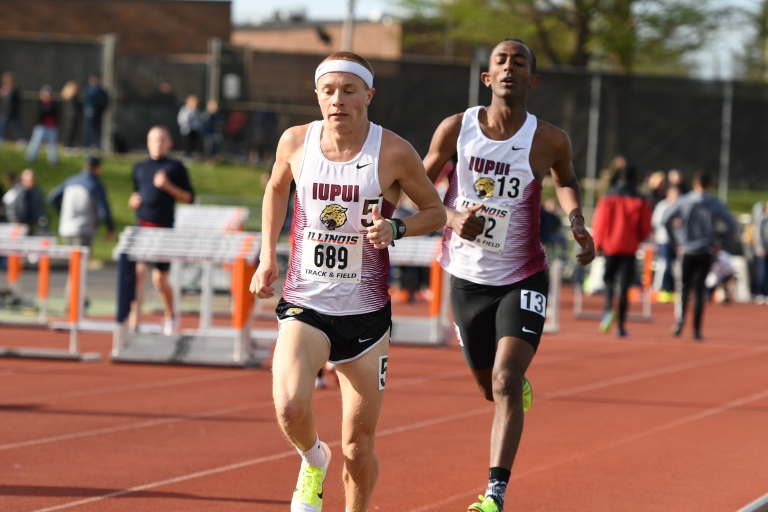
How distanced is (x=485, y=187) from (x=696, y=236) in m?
10.2

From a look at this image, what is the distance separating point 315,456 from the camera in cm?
503

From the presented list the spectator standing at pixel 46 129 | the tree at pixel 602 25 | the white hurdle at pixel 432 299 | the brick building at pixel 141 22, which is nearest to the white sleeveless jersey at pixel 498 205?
the white hurdle at pixel 432 299

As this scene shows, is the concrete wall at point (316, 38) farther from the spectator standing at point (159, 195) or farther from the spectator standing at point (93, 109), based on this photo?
the spectator standing at point (159, 195)

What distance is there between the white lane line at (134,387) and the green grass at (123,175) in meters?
17.3

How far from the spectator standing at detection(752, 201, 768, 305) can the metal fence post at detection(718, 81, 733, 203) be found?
3.53m

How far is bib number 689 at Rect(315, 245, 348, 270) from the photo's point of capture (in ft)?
16.7

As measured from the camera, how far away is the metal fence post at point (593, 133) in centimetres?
2708

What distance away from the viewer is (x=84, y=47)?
2977 cm

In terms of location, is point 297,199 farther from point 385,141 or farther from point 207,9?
point 207,9

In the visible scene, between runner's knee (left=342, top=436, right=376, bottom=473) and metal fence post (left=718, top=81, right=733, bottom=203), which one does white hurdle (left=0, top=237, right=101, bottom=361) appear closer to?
runner's knee (left=342, top=436, right=376, bottom=473)

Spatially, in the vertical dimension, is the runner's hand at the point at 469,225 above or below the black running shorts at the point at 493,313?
above

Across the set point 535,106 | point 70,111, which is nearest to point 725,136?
point 535,106

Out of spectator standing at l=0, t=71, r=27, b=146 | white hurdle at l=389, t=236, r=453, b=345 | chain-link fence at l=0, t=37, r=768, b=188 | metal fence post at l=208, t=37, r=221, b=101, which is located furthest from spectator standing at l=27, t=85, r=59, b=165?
white hurdle at l=389, t=236, r=453, b=345

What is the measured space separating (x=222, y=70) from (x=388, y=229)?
2375cm
